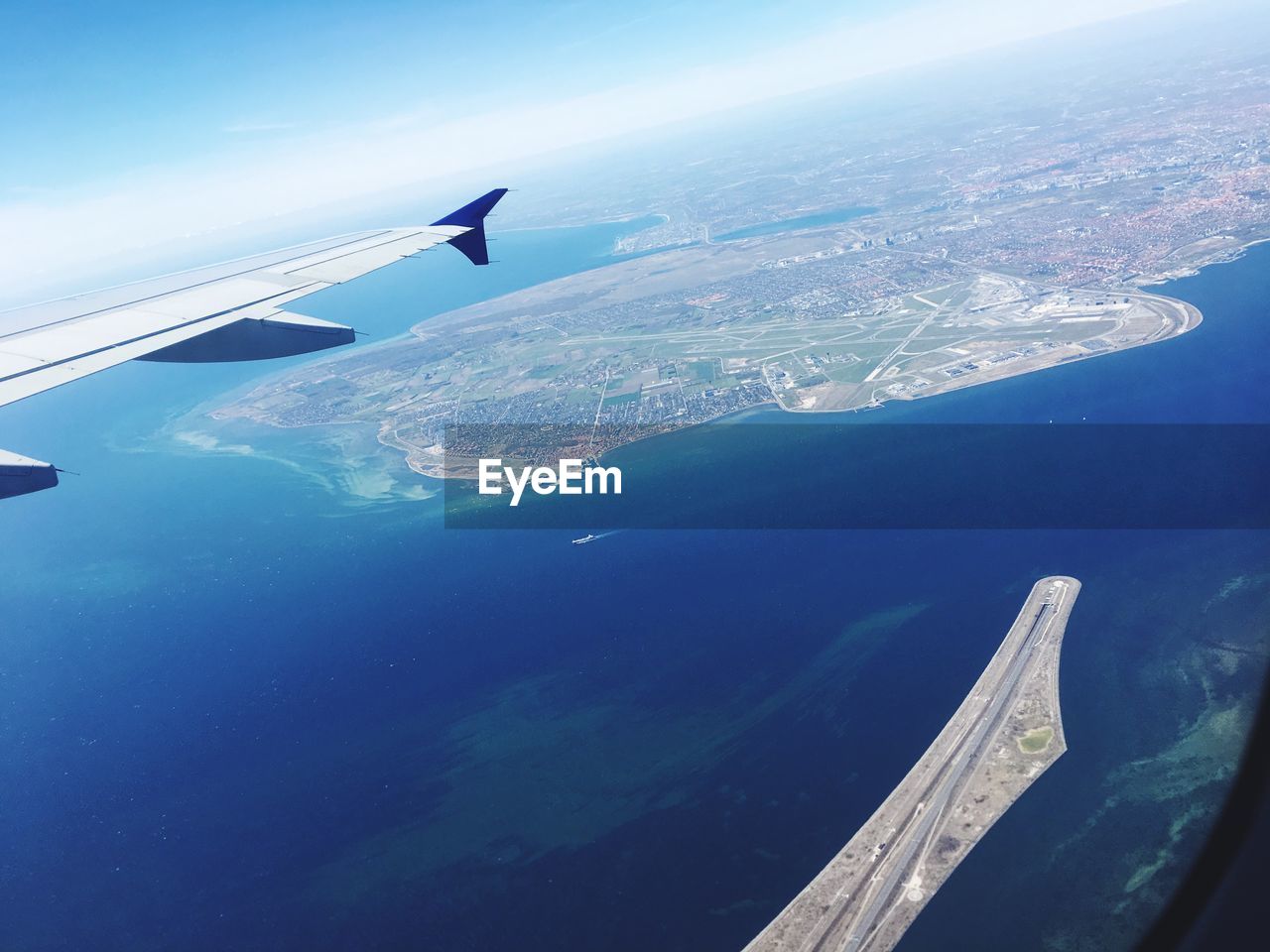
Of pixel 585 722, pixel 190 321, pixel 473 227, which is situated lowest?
pixel 585 722

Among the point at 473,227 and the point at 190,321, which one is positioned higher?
the point at 473,227

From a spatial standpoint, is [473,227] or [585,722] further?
[585,722]

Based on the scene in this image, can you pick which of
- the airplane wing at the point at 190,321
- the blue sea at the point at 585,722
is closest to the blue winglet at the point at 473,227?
the airplane wing at the point at 190,321

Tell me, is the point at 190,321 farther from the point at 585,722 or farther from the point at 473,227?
the point at 585,722

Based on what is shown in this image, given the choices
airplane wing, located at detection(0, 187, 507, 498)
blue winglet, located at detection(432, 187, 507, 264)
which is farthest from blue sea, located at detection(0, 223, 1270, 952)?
blue winglet, located at detection(432, 187, 507, 264)

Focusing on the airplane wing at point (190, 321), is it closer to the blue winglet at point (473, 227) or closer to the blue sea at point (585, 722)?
the blue winglet at point (473, 227)

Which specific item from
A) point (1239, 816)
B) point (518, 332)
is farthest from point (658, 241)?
point (1239, 816)

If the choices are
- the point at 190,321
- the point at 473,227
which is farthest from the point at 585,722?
the point at 190,321
